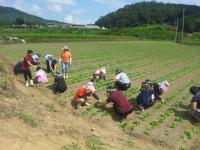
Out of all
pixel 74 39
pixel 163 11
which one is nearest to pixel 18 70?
pixel 74 39

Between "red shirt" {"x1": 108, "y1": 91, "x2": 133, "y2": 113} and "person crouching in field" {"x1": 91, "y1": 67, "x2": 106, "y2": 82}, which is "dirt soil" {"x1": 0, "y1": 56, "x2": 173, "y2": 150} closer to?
"red shirt" {"x1": 108, "y1": 91, "x2": 133, "y2": 113}

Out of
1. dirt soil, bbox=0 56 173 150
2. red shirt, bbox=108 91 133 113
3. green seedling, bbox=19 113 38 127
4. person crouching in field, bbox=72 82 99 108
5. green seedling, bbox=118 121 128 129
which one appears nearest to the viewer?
dirt soil, bbox=0 56 173 150

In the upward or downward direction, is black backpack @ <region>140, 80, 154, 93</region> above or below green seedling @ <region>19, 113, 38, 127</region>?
above

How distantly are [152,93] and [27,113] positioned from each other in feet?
18.3

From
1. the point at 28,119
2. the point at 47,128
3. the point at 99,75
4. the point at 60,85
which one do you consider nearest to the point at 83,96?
the point at 60,85

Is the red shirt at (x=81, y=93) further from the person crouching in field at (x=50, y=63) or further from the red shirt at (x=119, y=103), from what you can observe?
the person crouching in field at (x=50, y=63)

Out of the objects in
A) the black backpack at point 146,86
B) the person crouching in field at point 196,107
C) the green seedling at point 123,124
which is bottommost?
the green seedling at point 123,124

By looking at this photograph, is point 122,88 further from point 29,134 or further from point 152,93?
point 29,134

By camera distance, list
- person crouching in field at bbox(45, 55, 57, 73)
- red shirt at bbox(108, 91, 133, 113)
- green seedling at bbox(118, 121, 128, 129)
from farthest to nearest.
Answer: person crouching in field at bbox(45, 55, 57, 73) → red shirt at bbox(108, 91, 133, 113) → green seedling at bbox(118, 121, 128, 129)

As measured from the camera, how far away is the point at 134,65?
30906mm

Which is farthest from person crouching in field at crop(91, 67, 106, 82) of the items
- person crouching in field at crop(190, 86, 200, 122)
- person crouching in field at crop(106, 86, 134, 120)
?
person crouching in field at crop(190, 86, 200, 122)

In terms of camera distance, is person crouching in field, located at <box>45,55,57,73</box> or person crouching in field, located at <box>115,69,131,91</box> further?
person crouching in field, located at <box>45,55,57,73</box>

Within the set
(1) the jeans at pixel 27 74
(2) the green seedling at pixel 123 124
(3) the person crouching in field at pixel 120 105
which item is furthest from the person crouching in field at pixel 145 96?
(1) the jeans at pixel 27 74

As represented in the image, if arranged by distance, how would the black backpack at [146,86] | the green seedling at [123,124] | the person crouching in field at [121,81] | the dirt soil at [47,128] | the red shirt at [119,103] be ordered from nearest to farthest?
the dirt soil at [47,128] → the green seedling at [123,124] → the red shirt at [119,103] → the black backpack at [146,86] → the person crouching in field at [121,81]
